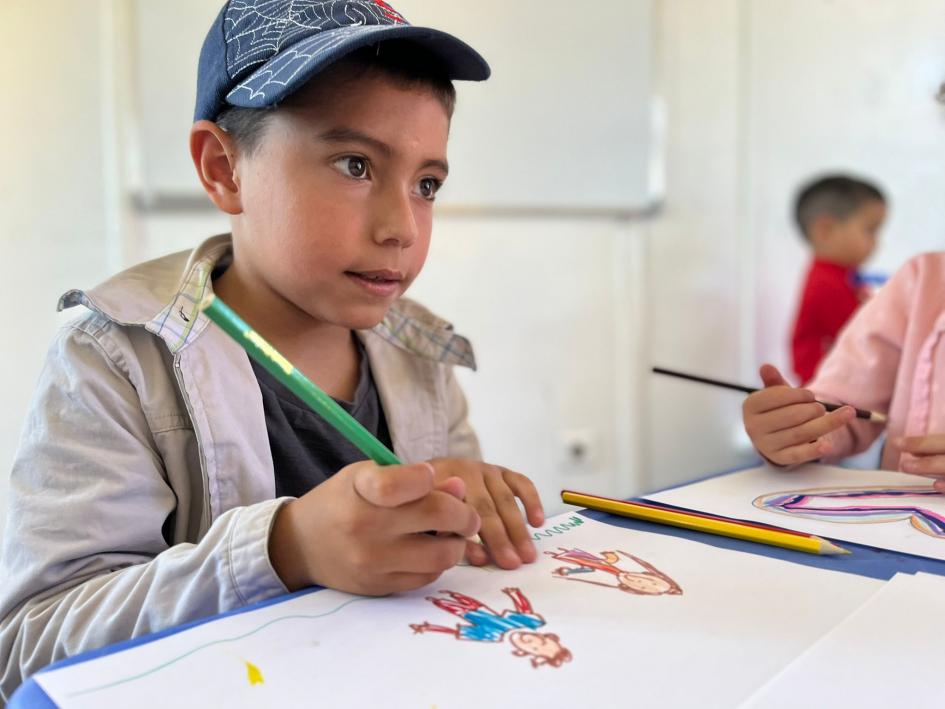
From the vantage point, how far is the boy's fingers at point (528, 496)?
567 mm

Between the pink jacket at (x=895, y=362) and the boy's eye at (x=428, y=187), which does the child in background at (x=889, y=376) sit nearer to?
the pink jacket at (x=895, y=362)

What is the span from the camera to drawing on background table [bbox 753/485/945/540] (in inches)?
23.3

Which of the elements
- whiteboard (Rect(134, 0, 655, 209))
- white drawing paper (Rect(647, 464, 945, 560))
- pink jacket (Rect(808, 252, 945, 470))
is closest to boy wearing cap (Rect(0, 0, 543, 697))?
white drawing paper (Rect(647, 464, 945, 560))

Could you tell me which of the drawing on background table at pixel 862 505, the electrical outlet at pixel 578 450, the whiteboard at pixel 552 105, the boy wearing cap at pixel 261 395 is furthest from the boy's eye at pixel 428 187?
the electrical outlet at pixel 578 450

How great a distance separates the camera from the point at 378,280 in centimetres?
67

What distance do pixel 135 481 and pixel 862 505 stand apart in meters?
0.51

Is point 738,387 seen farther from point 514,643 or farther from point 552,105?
point 552,105

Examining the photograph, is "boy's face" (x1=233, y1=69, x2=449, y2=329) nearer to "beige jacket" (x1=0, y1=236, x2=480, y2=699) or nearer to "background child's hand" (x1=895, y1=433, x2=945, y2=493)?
"beige jacket" (x1=0, y1=236, x2=480, y2=699)

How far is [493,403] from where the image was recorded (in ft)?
6.73

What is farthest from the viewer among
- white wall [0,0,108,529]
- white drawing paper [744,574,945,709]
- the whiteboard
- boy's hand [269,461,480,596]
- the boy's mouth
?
the whiteboard

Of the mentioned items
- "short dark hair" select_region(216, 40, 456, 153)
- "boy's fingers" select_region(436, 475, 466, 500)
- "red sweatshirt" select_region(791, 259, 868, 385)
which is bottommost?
"red sweatshirt" select_region(791, 259, 868, 385)

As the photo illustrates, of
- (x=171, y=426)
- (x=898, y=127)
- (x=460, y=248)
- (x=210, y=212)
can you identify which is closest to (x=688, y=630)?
(x=171, y=426)

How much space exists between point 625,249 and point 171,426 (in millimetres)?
1719

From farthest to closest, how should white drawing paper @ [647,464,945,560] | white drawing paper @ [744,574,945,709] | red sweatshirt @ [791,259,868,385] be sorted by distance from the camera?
red sweatshirt @ [791,259,868,385]
white drawing paper @ [647,464,945,560]
white drawing paper @ [744,574,945,709]
